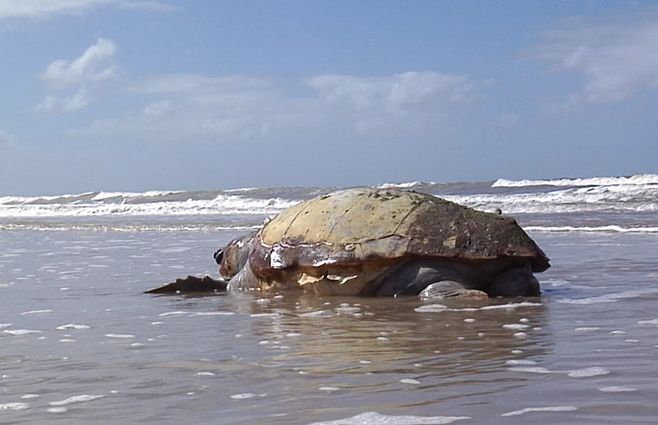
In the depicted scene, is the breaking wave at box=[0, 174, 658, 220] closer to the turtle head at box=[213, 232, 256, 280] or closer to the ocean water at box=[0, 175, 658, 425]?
the turtle head at box=[213, 232, 256, 280]

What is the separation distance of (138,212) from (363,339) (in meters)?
27.4

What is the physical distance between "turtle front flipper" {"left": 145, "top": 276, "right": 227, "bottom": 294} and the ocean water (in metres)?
Answer: 0.24

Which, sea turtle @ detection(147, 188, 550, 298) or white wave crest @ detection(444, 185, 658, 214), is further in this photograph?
white wave crest @ detection(444, 185, 658, 214)

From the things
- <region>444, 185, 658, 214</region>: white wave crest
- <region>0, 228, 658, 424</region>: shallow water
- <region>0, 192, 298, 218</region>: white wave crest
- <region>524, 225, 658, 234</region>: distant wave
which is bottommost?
<region>0, 228, 658, 424</region>: shallow water

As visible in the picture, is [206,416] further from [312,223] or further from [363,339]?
[312,223]

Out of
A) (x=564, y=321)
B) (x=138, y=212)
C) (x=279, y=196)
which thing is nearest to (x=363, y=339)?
(x=564, y=321)

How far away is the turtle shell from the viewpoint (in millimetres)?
6645

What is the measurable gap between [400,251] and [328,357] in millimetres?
2554

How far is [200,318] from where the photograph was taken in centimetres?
584

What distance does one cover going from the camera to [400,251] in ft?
21.9

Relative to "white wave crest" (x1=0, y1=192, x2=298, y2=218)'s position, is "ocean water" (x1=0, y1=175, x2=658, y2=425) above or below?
below

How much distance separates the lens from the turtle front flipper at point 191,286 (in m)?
7.28

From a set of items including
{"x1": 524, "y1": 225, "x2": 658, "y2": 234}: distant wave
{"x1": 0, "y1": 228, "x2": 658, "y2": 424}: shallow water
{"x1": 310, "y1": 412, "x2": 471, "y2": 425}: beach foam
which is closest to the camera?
{"x1": 310, "y1": 412, "x2": 471, "y2": 425}: beach foam

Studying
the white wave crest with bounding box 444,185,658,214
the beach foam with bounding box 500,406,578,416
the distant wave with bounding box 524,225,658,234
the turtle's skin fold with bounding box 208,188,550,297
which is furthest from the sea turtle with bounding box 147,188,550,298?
the white wave crest with bounding box 444,185,658,214
